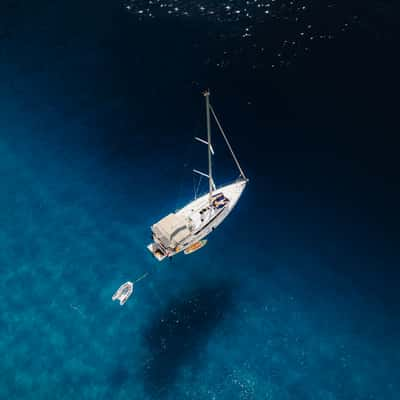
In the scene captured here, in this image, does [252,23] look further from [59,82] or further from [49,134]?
[49,134]

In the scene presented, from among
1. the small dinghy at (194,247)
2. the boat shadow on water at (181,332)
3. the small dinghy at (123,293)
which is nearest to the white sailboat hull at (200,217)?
the small dinghy at (194,247)

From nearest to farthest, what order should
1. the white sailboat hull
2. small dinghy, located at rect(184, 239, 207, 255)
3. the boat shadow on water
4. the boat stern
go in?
the boat shadow on water
the white sailboat hull
the boat stern
small dinghy, located at rect(184, 239, 207, 255)

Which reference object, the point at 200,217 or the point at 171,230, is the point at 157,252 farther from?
the point at 200,217

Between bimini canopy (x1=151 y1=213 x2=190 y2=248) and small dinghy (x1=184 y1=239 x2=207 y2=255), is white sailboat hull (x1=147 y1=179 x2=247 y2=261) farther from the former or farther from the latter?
small dinghy (x1=184 y1=239 x2=207 y2=255)

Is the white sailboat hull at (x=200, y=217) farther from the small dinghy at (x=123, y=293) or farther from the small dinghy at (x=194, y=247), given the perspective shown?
the small dinghy at (x=123, y=293)

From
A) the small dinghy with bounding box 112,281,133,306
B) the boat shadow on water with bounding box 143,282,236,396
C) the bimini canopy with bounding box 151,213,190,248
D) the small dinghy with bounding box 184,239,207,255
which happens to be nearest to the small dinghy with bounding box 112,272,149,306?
the small dinghy with bounding box 112,281,133,306

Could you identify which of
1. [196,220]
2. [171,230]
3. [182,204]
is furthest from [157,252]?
[182,204]
